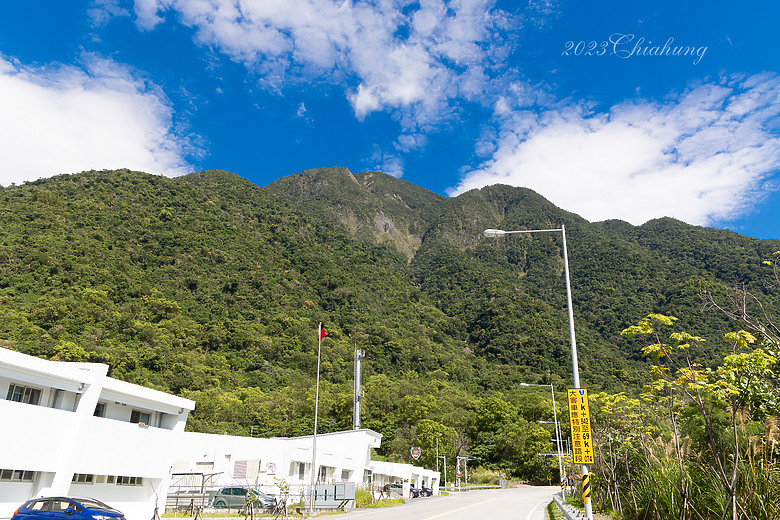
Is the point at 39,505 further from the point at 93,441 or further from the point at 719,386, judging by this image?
the point at 719,386

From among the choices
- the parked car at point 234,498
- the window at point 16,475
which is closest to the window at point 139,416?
the window at point 16,475

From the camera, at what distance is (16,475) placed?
17672 mm

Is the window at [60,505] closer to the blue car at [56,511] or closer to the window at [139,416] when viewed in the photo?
the blue car at [56,511]

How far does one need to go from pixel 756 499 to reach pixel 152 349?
80.4 meters

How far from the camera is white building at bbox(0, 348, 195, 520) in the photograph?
1723 centimetres

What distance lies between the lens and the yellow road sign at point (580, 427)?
12.7 meters

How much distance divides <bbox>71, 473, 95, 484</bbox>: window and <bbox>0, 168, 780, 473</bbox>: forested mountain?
4169 cm

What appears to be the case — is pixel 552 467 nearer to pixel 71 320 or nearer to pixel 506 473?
pixel 506 473

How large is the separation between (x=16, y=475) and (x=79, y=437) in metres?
2.20

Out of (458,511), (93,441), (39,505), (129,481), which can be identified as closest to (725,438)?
(39,505)

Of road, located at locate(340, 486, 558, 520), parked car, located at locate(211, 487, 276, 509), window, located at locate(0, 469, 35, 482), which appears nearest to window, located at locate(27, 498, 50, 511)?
window, located at locate(0, 469, 35, 482)

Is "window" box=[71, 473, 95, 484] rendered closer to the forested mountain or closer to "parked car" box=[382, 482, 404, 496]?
"parked car" box=[382, 482, 404, 496]

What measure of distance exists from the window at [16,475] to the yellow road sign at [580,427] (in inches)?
739

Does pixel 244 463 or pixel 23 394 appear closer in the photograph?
pixel 23 394
